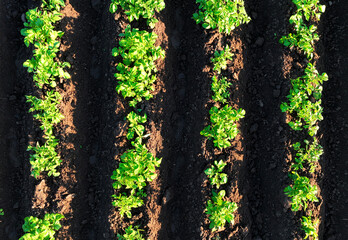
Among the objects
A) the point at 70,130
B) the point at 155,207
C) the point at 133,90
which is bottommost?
the point at 155,207

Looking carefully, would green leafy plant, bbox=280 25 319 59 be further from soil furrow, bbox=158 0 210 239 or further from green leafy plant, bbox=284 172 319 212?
green leafy plant, bbox=284 172 319 212

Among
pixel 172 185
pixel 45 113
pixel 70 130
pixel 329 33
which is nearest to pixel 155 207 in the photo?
pixel 172 185

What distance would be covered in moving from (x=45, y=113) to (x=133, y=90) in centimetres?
118

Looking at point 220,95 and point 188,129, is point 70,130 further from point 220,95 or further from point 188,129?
point 220,95

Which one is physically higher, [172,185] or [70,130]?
[70,130]

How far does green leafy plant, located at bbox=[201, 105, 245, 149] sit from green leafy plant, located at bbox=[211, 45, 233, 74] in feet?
1.76

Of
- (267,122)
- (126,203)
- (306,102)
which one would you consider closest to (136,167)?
(126,203)

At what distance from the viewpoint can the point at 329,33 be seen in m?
4.21

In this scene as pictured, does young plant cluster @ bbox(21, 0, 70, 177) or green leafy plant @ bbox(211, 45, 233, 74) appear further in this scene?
green leafy plant @ bbox(211, 45, 233, 74)

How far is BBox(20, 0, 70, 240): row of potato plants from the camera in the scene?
12.1ft

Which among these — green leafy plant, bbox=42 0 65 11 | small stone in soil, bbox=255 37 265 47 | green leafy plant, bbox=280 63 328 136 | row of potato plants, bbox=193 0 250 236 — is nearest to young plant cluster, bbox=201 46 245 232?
row of potato plants, bbox=193 0 250 236

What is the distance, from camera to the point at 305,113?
383cm

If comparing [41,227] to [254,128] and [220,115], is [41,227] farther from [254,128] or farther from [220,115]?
[254,128]

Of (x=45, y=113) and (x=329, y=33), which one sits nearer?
(x=45, y=113)
